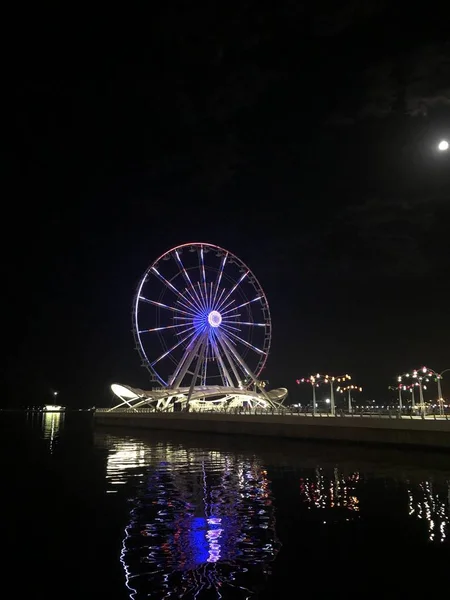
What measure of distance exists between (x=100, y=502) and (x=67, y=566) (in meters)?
8.20

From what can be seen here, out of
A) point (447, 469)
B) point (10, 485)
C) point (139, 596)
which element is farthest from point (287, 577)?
point (447, 469)

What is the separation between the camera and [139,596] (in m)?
10.2

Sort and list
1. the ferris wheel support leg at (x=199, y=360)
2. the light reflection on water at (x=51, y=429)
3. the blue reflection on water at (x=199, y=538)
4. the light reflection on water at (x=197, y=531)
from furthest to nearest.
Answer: the ferris wheel support leg at (x=199, y=360) < the light reflection on water at (x=51, y=429) < the light reflection on water at (x=197, y=531) < the blue reflection on water at (x=199, y=538)

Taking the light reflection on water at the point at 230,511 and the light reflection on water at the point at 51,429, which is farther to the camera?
the light reflection on water at the point at 51,429

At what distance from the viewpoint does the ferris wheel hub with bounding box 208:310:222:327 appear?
68438mm

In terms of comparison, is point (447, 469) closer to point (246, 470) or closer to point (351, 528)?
point (246, 470)

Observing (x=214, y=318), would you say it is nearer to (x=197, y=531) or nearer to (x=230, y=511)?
(x=230, y=511)

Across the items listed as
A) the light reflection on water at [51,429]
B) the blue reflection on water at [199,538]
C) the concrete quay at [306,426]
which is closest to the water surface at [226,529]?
the blue reflection on water at [199,538]

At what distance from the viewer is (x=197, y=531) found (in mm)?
15172

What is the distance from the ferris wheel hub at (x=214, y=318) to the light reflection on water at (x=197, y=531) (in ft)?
127

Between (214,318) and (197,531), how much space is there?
5384cm

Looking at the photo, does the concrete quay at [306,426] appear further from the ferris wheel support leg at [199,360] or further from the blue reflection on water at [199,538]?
the blue reflection on water at [199,538]

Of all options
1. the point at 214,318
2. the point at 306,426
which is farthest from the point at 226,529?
the point at 214,318

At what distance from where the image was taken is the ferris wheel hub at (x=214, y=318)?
68.4 m
